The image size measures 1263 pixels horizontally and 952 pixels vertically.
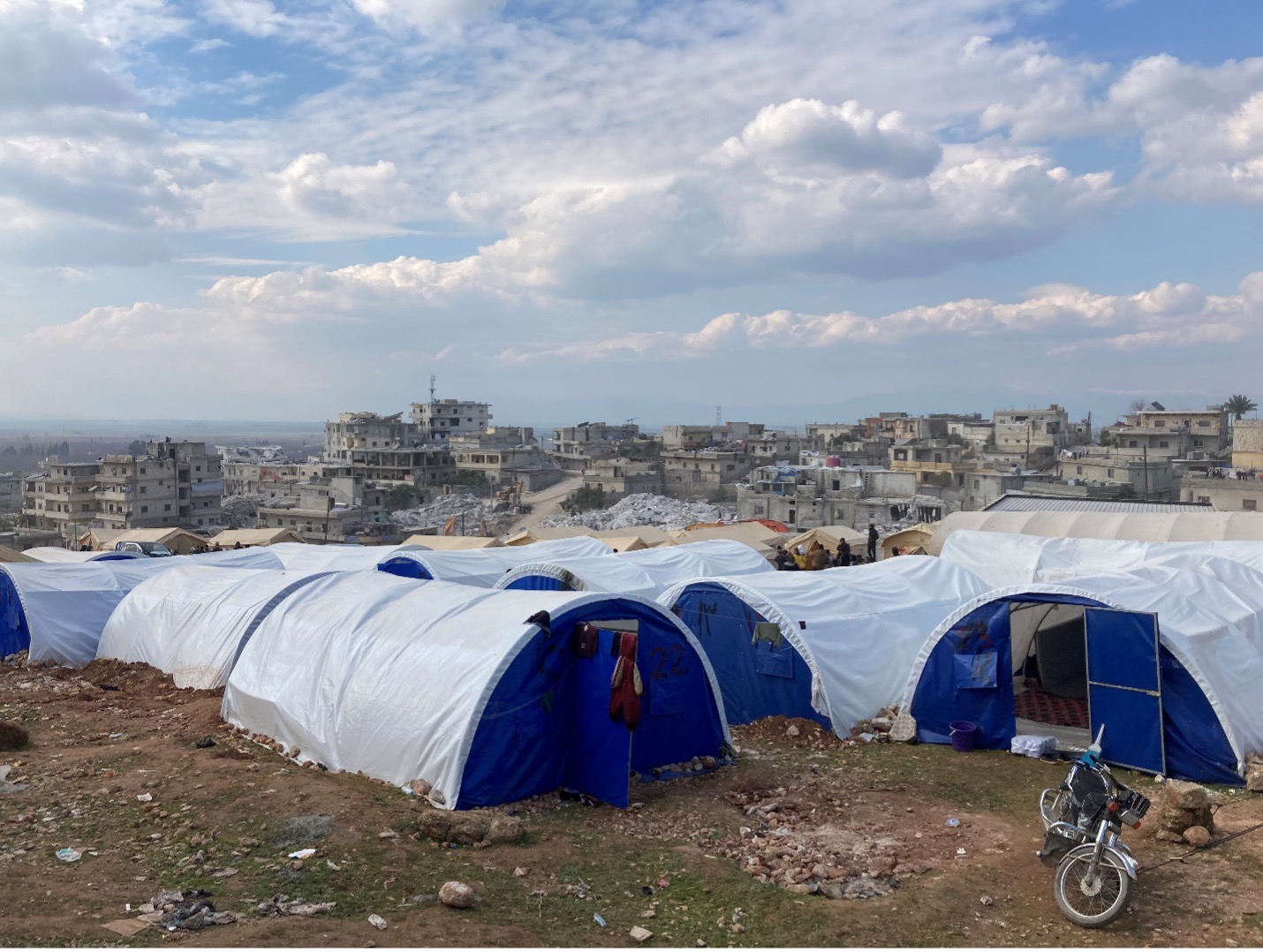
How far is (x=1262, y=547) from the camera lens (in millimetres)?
18797

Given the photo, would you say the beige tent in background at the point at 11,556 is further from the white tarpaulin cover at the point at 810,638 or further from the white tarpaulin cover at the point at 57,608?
the white tarpaulin cover at the point at 810,638

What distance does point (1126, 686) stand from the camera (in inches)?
455

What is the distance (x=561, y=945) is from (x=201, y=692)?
10.4 meters

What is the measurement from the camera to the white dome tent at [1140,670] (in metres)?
11.2

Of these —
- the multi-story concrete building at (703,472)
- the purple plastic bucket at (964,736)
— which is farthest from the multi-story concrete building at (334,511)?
the purple plastic bucket at (964,736)

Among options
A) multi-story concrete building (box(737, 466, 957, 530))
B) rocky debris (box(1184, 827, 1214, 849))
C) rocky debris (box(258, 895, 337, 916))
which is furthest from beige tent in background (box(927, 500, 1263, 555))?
multi-story concrete building (box(737, 466, 957, 530))

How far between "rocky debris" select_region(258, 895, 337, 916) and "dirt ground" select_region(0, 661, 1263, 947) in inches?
2.8

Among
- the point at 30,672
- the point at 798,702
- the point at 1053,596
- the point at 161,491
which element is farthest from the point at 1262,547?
the point at 161,491

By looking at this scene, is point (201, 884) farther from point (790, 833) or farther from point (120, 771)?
point (790, 833)

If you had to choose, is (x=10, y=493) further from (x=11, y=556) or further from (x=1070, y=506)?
(x=1070, y=506)

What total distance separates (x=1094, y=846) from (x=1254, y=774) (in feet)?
15.5

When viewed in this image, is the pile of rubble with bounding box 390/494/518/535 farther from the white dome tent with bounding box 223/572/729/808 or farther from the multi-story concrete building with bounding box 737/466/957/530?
the white dome tent with bounding box 223/572/729/808

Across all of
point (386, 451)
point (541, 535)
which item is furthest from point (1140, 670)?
point (386, 451)

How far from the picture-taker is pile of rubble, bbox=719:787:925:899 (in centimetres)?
803
